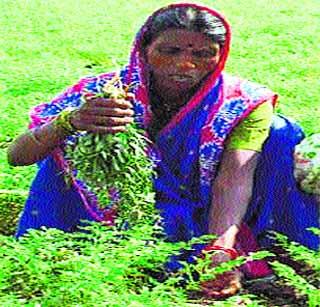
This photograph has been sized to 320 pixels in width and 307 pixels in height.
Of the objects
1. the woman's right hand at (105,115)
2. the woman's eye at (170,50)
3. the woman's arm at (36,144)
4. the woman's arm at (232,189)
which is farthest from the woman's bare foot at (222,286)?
the woman's eye at (170,50)

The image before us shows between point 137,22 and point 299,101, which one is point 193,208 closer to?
point 299,101

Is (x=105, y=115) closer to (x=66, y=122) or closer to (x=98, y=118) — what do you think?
(x=98, y=118)

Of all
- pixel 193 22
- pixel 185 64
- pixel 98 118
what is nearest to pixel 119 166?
pixel 98 118

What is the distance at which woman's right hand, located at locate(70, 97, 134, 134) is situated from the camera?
3.90 m

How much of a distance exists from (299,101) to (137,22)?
347 cm

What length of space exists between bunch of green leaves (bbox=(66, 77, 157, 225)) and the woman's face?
0.25m

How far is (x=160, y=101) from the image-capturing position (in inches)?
179

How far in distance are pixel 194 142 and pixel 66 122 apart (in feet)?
2.19

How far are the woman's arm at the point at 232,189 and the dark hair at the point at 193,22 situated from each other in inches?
18.7

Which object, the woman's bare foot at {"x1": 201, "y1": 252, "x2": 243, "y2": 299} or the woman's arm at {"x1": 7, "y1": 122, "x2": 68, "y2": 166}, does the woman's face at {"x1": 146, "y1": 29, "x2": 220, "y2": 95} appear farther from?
the woman's bare foot at {"x1": 201, "y1": 252, "x2": 243, "y2": 299}

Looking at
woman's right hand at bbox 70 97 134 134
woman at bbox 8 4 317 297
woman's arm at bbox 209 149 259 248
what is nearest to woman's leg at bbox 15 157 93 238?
woman at bbox 8 4 317 297

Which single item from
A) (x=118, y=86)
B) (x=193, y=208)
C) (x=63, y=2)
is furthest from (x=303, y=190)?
(x=63, y=2)

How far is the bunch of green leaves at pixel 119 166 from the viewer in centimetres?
396

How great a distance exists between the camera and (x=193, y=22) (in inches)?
171
